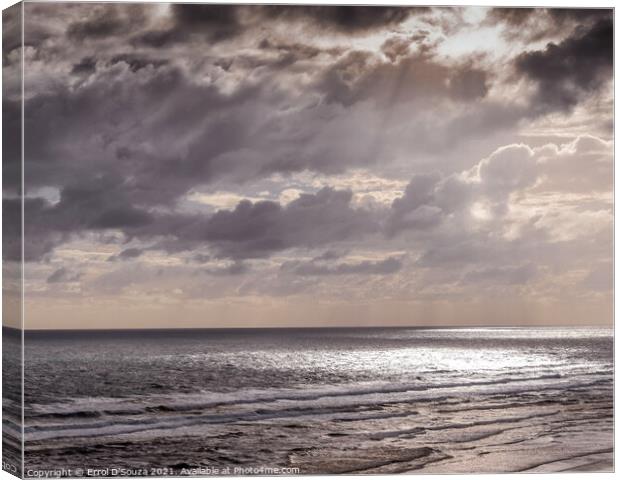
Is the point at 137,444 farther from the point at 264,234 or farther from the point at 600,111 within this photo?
the point at 600,111

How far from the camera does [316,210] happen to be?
11.7m

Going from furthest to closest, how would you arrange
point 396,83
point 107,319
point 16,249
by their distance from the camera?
point 107,319, point 396,83, point 16,249

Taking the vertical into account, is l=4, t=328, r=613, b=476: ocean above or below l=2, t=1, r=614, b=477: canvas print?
below

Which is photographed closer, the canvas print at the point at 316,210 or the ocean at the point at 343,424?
the ocean at the point at 343,424

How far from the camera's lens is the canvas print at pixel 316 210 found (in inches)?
433

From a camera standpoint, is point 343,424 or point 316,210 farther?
point 316,210

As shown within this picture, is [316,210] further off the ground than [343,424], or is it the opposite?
[316,210]

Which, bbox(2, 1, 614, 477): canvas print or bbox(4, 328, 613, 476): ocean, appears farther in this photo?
bbox(2, 1, 614, 477): canvas print

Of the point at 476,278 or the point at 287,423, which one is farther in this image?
the point at 476,278

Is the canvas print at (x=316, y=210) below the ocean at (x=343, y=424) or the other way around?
the other way around

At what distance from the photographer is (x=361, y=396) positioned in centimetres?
1183

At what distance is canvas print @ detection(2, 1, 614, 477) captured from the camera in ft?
36.1

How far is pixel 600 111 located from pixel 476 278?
2.14 metres

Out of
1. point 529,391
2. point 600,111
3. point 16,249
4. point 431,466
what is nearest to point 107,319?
point 16,249
